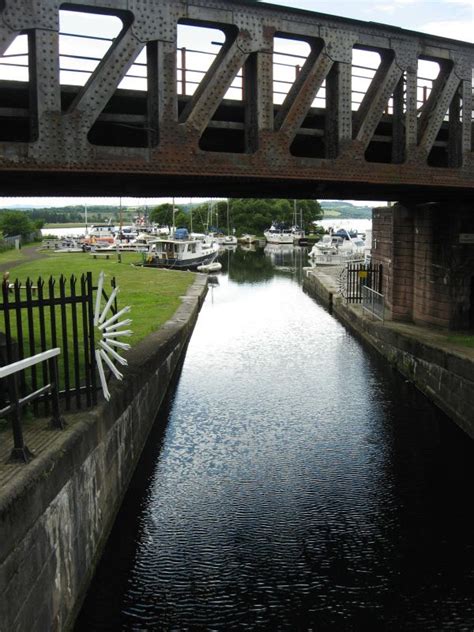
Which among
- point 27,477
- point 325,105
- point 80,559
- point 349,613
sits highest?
point 325,105

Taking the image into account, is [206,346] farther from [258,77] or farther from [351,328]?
[258,77]

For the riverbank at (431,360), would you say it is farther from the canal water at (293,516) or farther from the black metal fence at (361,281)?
the black metal fence at (361,281)

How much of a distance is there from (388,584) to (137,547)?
4152mm

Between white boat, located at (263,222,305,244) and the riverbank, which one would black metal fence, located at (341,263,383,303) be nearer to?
the riverbank

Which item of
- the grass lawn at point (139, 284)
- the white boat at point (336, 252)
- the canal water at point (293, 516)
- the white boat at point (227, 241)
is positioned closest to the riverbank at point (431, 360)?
the canal water at point (293, 516)

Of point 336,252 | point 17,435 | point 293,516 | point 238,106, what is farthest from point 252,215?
point 17,435

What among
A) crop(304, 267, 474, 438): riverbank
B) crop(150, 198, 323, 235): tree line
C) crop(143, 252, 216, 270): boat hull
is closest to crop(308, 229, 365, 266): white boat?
crop(143, 252, 216, 270): boat hull

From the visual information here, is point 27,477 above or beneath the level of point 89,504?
above

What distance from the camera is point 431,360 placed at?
20.4 m

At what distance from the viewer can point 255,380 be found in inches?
902

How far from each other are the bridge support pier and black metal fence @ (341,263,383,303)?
225 cm

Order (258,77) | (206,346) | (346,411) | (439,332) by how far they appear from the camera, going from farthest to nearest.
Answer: (206,346) < (439,332) < (346,411) < (258,77)

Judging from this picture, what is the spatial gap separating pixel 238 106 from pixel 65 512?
30.1ft

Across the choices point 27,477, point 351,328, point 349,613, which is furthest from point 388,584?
point 351,328
